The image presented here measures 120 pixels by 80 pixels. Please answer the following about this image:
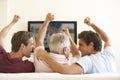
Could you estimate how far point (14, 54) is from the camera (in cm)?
187

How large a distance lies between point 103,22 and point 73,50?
3467 millimetres

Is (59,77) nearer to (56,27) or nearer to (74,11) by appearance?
(56,27)

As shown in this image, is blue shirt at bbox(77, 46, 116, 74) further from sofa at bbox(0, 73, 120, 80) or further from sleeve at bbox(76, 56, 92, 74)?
sofa at bbox(0, 73, 120, 80)

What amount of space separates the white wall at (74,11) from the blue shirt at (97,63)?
3.77 metres

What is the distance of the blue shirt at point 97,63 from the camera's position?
5.37ft

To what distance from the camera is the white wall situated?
5.48 metres

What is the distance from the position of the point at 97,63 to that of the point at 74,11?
3963 mm

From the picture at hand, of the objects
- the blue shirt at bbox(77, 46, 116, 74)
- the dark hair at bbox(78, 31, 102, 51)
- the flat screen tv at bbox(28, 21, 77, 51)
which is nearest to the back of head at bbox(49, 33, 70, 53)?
the blue shirt at bbox(77, 46, 116, 74)

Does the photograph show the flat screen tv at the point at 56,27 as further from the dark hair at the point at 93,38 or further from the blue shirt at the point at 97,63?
the blue shirt at the point at 97,63

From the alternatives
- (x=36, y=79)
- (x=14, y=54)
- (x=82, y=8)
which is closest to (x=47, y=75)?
(x=36, y=79)

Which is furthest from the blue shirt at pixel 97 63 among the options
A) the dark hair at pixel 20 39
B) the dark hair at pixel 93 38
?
the dark hair at pixel 20 39

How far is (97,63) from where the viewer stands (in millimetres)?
1704

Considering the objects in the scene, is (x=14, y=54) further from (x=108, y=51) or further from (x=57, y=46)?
(x=108, y=51)

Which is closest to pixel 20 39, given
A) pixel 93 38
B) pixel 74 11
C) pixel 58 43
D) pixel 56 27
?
pixel 58 43
